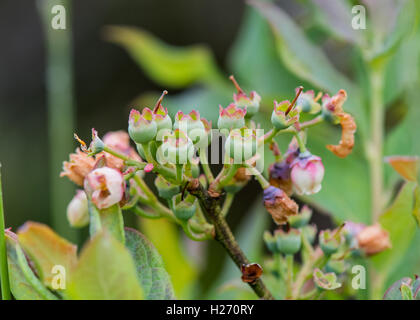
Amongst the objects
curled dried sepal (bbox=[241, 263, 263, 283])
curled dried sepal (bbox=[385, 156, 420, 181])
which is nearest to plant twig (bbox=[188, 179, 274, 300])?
curled dried sepal (bbox=[241, 263, 263, 283])

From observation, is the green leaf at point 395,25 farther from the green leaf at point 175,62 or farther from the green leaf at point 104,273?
the green leaf at point 104,273

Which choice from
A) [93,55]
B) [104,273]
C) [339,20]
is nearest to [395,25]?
[339,20]

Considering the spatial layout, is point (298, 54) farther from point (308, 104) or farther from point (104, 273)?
point (104, 273)

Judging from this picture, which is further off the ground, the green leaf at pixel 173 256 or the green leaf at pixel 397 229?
the green leaf at pixel 397 229

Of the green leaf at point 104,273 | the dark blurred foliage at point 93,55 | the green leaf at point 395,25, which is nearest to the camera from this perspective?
the green leaf at point 104,273

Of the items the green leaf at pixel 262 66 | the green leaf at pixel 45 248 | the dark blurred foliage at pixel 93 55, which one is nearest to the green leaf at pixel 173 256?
the green leaf at pixel 262 66

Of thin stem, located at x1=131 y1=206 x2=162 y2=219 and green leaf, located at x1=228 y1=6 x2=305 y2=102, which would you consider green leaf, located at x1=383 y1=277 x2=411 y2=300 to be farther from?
green leaf, located at x1=228 y1=6 x2=305 y2=102
